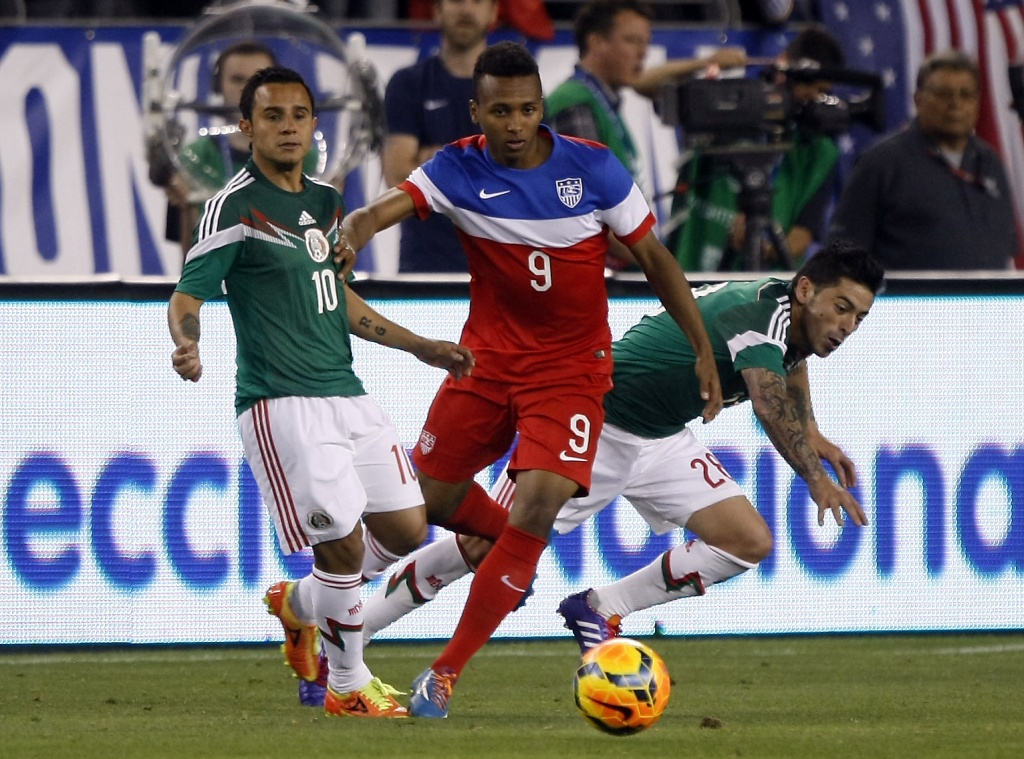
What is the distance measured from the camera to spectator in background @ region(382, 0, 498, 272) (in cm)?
893

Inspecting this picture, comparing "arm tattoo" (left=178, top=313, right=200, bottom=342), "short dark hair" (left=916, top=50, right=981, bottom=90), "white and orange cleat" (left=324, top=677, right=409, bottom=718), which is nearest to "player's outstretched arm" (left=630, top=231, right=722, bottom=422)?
"white and orange cleat" (left=324, top=677, right=409, bottom=718)

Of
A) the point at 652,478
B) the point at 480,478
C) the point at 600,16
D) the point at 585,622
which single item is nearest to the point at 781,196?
the point at 600,16

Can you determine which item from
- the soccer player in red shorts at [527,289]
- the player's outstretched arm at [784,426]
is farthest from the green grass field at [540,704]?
the player's outstretched arm at [784,426]

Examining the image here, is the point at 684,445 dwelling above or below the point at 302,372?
below

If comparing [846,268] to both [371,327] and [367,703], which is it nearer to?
[371,327]

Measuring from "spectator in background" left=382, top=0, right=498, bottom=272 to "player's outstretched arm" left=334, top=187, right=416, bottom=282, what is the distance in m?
2.38

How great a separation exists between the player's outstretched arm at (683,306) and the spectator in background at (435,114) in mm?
2488

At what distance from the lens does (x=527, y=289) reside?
658 centimetres

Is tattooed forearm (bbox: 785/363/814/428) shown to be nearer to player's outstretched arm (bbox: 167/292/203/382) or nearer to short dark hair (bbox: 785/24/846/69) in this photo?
player's outstretched arm (bbox: 167/292/203/382)

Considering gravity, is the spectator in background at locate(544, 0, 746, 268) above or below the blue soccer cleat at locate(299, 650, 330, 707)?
above

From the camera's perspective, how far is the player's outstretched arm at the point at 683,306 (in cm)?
649

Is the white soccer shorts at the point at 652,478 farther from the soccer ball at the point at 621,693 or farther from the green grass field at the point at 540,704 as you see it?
the soccer ball at the point at 621,693

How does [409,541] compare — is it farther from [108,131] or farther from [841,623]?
[108,131]

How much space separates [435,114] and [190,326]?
3.19m
